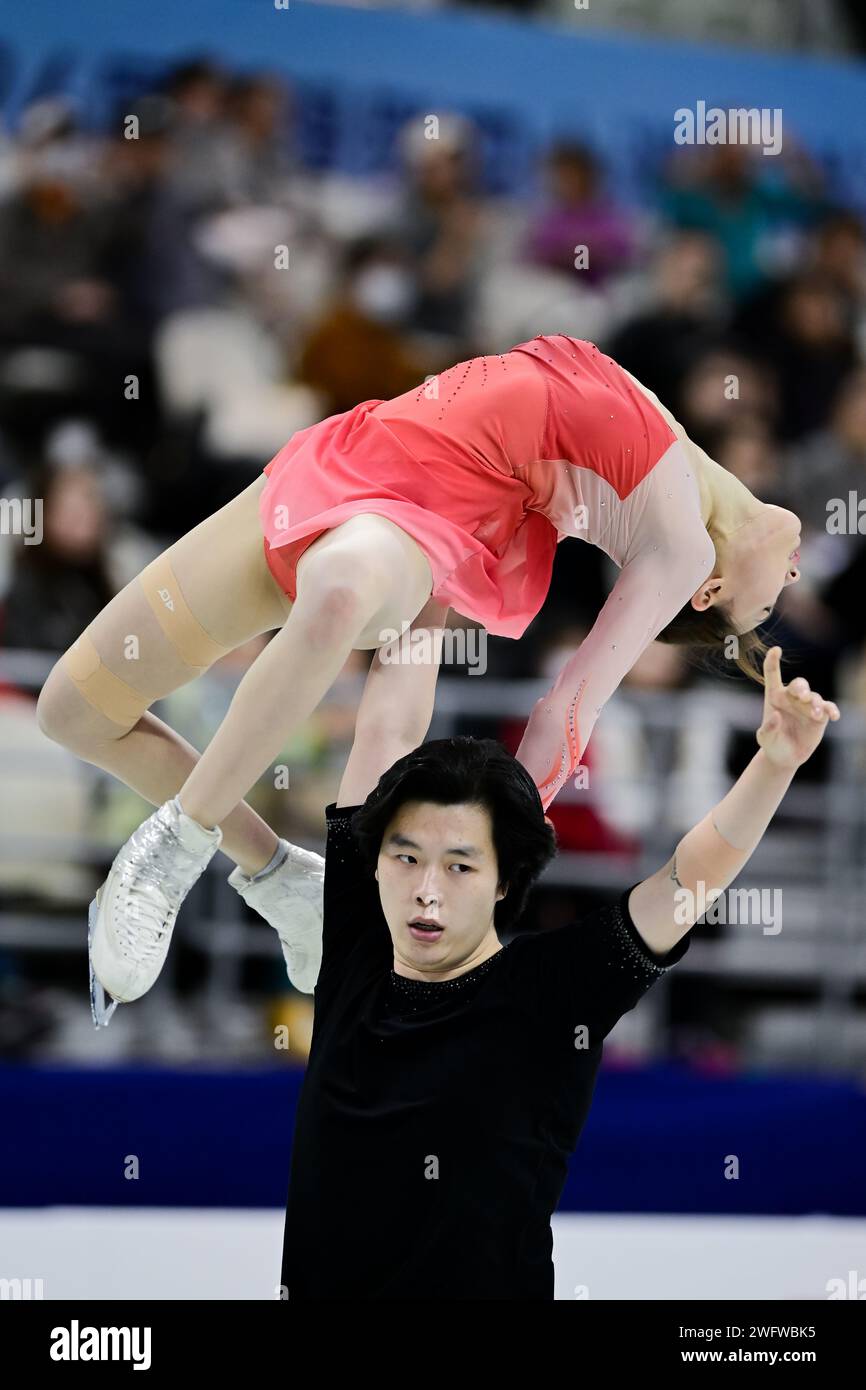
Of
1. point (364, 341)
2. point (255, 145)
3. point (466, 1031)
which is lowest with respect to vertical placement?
point (466, 1031)

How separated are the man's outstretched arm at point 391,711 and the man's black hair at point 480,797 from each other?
236 mm

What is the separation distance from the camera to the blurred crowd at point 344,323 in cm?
556

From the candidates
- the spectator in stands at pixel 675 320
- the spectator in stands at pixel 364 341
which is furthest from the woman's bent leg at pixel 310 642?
the spectator in stands at pixel 675 320

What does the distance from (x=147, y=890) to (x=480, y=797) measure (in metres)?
0.66

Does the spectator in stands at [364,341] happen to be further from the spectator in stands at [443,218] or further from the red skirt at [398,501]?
the red skirt at [398,501]

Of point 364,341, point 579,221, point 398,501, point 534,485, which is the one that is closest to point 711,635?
point 534,485

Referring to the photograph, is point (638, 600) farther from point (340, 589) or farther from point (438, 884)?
point (438, 884)

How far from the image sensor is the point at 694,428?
20.3 feet

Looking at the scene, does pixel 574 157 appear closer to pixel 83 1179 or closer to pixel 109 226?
pixel 109 226

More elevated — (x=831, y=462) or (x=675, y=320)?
(x=675, y=320)

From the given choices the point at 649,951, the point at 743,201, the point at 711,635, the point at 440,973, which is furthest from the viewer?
the point at 743,201

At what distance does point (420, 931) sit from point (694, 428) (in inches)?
159

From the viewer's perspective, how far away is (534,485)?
310 centimetres

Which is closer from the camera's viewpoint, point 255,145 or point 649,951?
point 649,951
